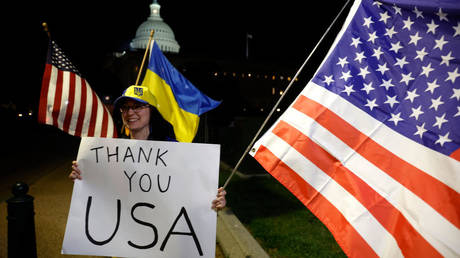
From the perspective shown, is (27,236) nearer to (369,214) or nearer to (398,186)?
(369,214)

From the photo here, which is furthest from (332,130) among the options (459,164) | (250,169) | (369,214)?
(250,169)

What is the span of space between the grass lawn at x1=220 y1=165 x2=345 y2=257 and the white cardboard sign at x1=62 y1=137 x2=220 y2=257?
232 centimetres

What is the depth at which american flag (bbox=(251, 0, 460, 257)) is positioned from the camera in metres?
1.51

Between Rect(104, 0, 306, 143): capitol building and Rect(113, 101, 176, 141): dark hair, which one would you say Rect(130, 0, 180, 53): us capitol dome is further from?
Rect(113, 101, 176, 141): dark hair

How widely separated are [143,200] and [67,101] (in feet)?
9.21

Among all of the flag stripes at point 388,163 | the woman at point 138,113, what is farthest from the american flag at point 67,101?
the flag stripes at point 388,163

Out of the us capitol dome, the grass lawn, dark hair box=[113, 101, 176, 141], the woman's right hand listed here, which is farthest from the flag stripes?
the us capitol dome

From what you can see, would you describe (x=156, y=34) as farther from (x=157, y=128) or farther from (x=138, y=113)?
(x=138, y=113)

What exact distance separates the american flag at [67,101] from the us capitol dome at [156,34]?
54.0 m

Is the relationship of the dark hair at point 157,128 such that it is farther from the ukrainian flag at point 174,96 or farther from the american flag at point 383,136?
the ukrainian flag at point 174,96

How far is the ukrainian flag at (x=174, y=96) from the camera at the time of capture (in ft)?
17.8

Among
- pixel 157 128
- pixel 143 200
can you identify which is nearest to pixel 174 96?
pixel 157 128

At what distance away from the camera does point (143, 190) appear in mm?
2104

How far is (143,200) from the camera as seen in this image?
82.1 inches
